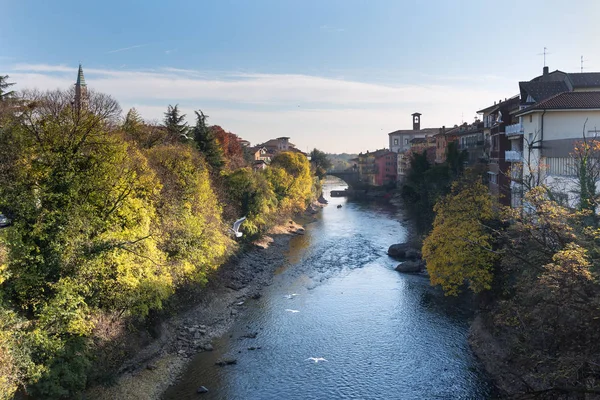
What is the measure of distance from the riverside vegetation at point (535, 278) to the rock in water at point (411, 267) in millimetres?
5386

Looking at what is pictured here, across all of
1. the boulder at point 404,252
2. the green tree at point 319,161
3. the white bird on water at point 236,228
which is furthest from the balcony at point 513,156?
the green tree at point 319,161

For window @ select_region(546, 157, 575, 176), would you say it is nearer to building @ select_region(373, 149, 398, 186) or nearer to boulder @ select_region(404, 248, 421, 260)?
boulder @ select_region(404, 248, 421, 260)

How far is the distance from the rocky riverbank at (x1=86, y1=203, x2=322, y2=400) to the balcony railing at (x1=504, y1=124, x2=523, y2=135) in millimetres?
18576

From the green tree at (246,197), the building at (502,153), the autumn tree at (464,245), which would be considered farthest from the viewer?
the green tree at (246,197)

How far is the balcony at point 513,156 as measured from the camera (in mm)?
29627

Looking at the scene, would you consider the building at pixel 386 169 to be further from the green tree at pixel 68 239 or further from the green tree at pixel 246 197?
the green tree at pixel 68 239

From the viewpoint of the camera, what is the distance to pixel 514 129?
30.5 m

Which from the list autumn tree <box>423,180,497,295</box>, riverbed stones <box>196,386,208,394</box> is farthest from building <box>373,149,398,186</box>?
riverbed stones <box>196,386,208,394</box>

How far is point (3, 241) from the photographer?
14.7 m

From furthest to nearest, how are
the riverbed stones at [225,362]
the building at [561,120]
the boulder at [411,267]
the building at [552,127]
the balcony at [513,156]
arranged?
the boulder at [411,267], the balcony at [513,156], the building at [561,120], the building at [552,127], the riverbed stones at [225,362]

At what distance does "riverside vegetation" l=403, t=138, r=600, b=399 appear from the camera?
10.9 meters

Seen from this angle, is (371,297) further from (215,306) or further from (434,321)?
(215,306)

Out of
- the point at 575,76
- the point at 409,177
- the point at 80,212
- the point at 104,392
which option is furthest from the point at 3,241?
the point at 409,177

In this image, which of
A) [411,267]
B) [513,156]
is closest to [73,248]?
[411,267]
